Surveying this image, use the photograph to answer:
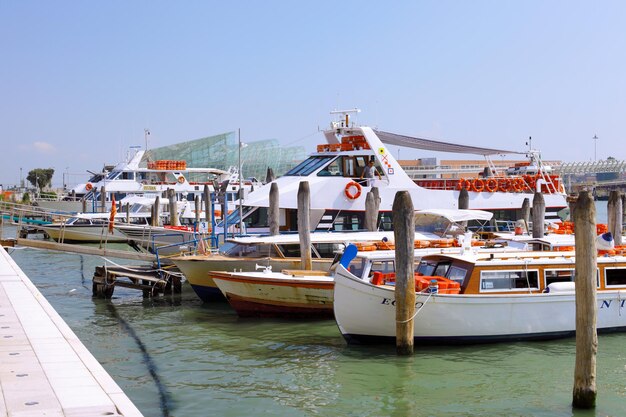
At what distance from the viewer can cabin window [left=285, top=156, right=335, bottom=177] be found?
108 ft

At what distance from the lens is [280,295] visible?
67.7 feet

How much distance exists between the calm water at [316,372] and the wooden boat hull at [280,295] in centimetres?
49

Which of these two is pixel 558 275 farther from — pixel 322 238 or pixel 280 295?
pixel 322 238

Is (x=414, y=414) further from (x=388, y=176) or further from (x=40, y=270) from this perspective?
(x=40, y=270)

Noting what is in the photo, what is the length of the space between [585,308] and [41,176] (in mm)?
134396

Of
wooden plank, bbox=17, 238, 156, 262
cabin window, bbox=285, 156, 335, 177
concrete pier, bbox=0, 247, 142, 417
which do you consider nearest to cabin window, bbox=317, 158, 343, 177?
cabin window, bbox=285, 156, 335, 177

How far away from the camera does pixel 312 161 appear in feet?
111

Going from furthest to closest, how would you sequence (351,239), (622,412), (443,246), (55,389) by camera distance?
1. (351,239)
2. (443,246)
3. (622,412)
4. (55,389)

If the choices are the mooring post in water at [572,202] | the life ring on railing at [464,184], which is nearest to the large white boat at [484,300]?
the mooring post in water at [572,202]

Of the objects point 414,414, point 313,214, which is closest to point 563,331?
point 414,414

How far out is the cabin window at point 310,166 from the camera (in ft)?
108

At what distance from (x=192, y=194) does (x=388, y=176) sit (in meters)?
29.3

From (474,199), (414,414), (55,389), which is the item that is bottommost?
(414,414)

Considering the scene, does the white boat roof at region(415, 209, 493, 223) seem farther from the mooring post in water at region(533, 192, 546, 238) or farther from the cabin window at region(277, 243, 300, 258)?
the cabin window at region(277, 243, 300, 258)
